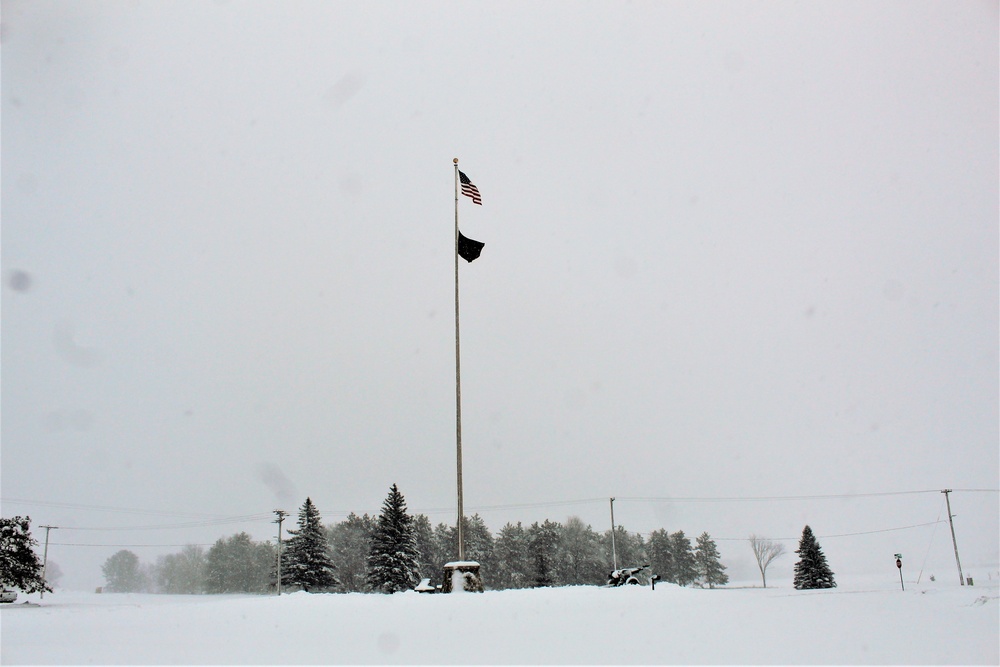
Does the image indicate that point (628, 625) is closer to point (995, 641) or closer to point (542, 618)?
point (542, 618)

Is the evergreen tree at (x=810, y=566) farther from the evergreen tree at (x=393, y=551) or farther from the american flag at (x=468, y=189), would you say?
the american flag at (x=468, y=189)

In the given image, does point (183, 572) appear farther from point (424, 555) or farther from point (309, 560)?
point (309, 560)

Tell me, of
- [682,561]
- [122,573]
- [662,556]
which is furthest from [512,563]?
[122,573]

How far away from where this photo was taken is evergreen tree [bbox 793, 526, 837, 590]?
51719mm

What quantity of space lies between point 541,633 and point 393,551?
4568cm

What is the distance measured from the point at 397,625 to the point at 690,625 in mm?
3318

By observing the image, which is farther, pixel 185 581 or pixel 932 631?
pixel 185 581

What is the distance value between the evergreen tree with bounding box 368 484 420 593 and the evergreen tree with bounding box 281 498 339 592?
12.3ft

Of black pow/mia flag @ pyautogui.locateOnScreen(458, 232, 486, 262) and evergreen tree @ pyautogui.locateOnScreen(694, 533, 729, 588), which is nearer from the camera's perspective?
black pow/mia flag @ pyautogui.locateOnScreen(458, 232, 486, 262)

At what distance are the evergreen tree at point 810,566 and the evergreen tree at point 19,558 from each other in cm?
5054

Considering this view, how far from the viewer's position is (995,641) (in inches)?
232

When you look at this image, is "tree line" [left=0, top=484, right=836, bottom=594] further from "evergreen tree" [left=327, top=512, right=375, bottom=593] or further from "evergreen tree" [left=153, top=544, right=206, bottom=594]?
"evergreen tree" [left=153, top=544, right=206, bottom=594]

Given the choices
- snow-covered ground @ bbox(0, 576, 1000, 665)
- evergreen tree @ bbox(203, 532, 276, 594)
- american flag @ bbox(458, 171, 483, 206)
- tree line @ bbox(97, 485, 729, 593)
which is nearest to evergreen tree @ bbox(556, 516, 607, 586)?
tree line @ bbox(97, 485, 729, 593)

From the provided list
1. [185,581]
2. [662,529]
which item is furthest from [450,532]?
[185,581]
